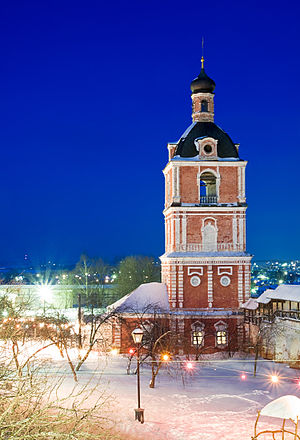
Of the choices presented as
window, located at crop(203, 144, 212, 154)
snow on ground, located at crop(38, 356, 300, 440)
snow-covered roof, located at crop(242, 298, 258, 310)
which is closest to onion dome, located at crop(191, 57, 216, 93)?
window, located at crop(203, 144, 212, 154)

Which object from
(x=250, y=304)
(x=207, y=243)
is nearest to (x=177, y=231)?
(x=207, y=243)

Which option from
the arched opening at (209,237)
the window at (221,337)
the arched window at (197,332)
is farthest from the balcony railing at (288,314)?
A: the arched opening at (209,237)

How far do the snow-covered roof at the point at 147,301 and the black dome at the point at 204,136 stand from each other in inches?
358

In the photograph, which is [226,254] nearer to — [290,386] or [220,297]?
[220,297]

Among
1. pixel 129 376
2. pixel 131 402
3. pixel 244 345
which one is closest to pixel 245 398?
pixel 131 402

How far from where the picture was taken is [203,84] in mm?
34062

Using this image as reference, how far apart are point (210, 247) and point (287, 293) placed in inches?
233

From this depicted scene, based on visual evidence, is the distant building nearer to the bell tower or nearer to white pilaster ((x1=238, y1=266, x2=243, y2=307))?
white pilaster ((x1=238, y1=266, x2=243, y2=307))

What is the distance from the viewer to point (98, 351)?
97.9 ft

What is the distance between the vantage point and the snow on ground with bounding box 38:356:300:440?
54.1 feet

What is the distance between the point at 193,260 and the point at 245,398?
40.1 ft

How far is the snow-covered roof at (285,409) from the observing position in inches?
482

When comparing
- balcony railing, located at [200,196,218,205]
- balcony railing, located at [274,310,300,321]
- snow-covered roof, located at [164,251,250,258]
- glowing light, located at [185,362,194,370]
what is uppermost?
balcony railing, located at [200,196,218,205]

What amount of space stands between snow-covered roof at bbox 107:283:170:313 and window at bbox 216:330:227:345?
12.0ft
